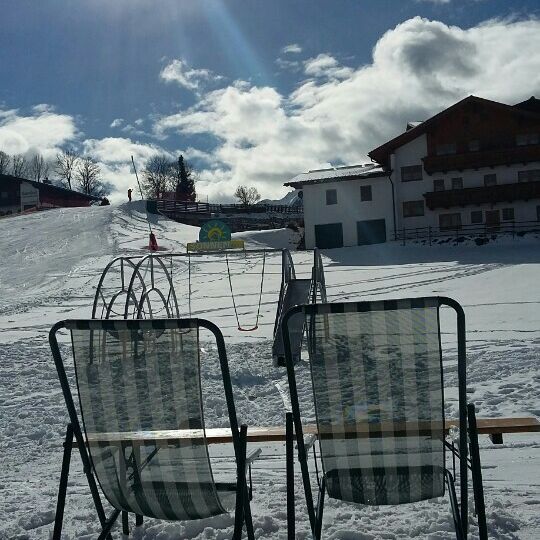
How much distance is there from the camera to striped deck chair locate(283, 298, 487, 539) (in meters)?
3.02

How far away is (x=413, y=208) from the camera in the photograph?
40.1 meters

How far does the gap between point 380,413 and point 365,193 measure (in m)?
38.5

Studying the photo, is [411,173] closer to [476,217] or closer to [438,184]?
[438,184]

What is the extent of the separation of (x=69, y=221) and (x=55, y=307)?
27.5m

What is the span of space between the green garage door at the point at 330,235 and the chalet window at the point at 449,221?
6.09 meters

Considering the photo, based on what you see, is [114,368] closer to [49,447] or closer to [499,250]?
[49,447]

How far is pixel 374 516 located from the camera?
12.8 feet

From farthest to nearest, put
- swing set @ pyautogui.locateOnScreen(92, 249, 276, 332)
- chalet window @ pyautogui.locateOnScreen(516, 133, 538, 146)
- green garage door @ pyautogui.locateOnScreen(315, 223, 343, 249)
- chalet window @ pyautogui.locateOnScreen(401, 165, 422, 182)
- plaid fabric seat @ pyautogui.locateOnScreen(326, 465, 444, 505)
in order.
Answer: green garage door @ pyautogui.locateOnScreen(315, 223, 343, 249) → chalet window @ pyautogui.locateOnScreen(401, 165, 422, 182) → chalet window @ pyautogui.locateOnScreen(516, 133, 538, 146) → swing set @ pyautogui.locateOnScreen(92, 249, 276, 332) → plaid fabric seat @ pyautogui.locateOnScreen(326, 465, 444, 505)

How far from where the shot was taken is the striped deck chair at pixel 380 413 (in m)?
3.02

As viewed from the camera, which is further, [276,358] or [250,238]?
[250,238]

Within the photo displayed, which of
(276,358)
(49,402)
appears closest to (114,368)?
(49,402)

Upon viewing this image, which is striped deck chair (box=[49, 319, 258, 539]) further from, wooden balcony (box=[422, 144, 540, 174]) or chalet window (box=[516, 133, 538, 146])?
chalet window (box=[516, 133, 538, 146])

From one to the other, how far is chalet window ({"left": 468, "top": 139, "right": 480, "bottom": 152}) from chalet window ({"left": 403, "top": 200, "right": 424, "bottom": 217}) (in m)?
4.15

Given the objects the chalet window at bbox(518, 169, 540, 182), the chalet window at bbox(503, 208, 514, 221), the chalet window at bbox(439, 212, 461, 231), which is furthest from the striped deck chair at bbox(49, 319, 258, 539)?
the chalet window at bbox(518, 169, 540, 182)
